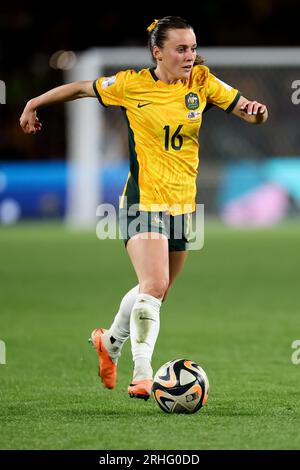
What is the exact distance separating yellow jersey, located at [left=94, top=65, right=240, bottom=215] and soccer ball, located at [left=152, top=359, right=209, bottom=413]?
0.93 meters

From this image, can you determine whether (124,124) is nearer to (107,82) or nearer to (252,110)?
(107,82)

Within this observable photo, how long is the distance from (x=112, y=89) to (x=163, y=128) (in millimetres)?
392

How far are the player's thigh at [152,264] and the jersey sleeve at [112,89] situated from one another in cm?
81

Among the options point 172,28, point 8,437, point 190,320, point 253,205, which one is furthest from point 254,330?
point 253,205

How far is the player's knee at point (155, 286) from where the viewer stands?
6152 mm

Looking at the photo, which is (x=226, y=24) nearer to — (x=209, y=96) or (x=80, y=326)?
(x=80, y=326)

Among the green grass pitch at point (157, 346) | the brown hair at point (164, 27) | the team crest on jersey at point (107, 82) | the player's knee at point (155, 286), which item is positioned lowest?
the green grass pitch at point (157, 346)

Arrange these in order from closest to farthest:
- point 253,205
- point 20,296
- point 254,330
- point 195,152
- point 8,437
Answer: point 8,437 → point 195,152 → point 254,330 → point 20,296 → point 253,205

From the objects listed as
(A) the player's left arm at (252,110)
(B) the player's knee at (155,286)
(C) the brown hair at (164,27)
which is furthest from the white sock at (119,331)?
(C) the brown hair at (164,27)

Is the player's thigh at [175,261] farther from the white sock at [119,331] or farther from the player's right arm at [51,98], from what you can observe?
the player's right arm at [51,98]

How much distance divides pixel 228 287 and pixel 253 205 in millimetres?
9570

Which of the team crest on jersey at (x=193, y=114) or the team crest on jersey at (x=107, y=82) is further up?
the team crest on jersey at (x=107, y=82)

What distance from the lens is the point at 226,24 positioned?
96.7 ft

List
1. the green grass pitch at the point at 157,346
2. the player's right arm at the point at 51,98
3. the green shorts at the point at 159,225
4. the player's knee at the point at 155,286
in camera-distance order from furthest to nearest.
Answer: the player's right arm at the point at 51,98 < the green shorts at the point at 159,225 < the player's knee at the point at 155,286 < the green grass pitch at the point at 157,346
